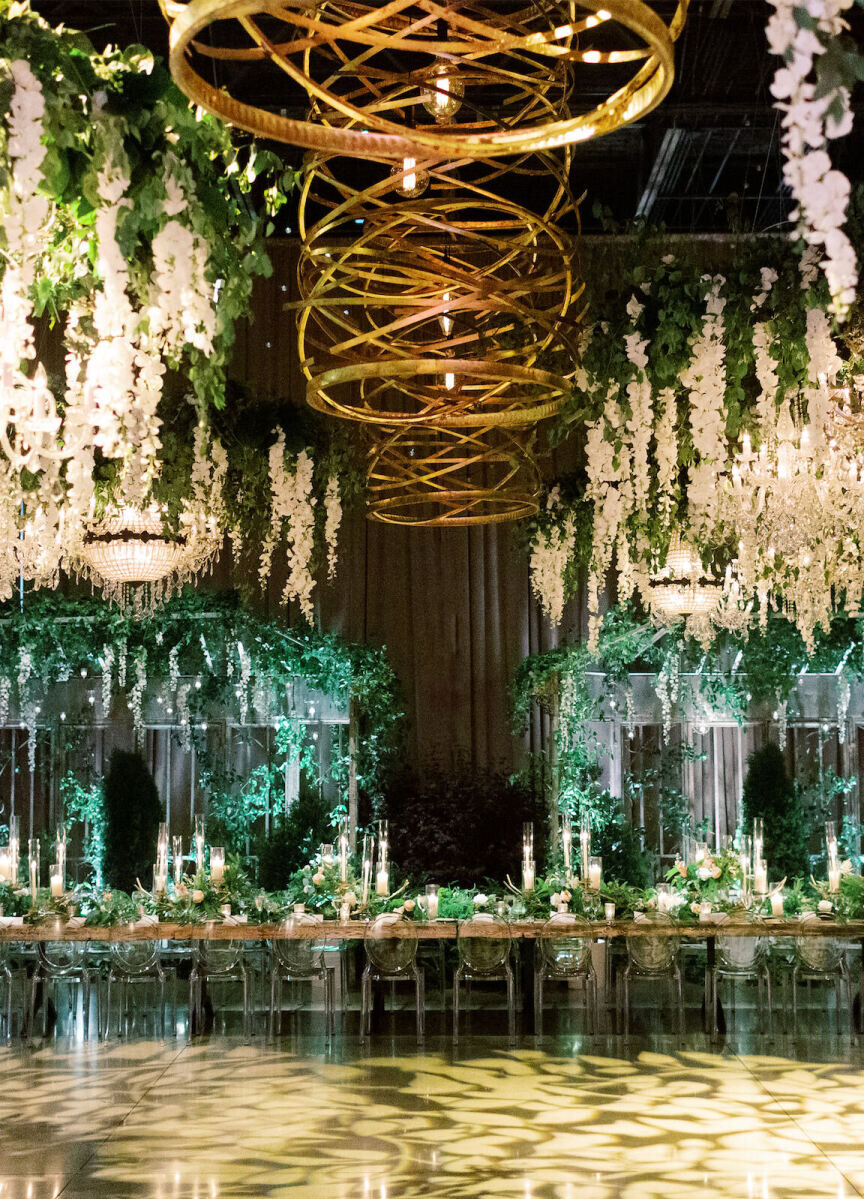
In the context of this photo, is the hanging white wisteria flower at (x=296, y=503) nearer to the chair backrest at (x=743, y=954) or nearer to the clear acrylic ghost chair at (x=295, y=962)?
the clear acrylic ghost chair at (x=295, y=962)

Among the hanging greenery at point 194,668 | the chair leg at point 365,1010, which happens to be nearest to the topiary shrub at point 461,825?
the hanging greenery at point 194,668

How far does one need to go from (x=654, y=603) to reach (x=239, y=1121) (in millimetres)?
4768

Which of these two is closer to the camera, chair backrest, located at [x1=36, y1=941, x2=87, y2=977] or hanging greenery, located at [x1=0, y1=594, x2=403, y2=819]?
chair backrest, located at [x1=36, y1=941, x2=87, y2=977]

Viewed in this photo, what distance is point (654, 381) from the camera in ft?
20.6

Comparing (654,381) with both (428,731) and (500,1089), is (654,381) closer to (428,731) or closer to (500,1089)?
(500,1089)

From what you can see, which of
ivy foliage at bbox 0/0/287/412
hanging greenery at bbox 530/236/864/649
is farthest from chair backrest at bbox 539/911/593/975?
ivy foliage at bbox 0/0/287/412

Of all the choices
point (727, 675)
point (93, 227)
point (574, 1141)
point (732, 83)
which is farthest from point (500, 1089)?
point (732, 83)

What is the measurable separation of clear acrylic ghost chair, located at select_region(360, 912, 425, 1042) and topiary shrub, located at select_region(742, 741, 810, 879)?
3976 millimetres

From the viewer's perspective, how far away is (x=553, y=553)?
31.4ft

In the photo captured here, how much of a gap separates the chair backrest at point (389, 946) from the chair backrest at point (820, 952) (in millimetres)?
2379

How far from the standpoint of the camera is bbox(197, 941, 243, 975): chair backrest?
8.10 m

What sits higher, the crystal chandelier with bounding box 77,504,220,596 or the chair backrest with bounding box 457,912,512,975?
the crystal chandelier with bounding box 77,504,220,596

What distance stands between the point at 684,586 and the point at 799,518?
1463 mm

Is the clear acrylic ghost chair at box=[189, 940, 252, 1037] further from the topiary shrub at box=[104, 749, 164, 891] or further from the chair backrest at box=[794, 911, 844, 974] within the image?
the chair backrest at box=[794, 911, 844, 974]
